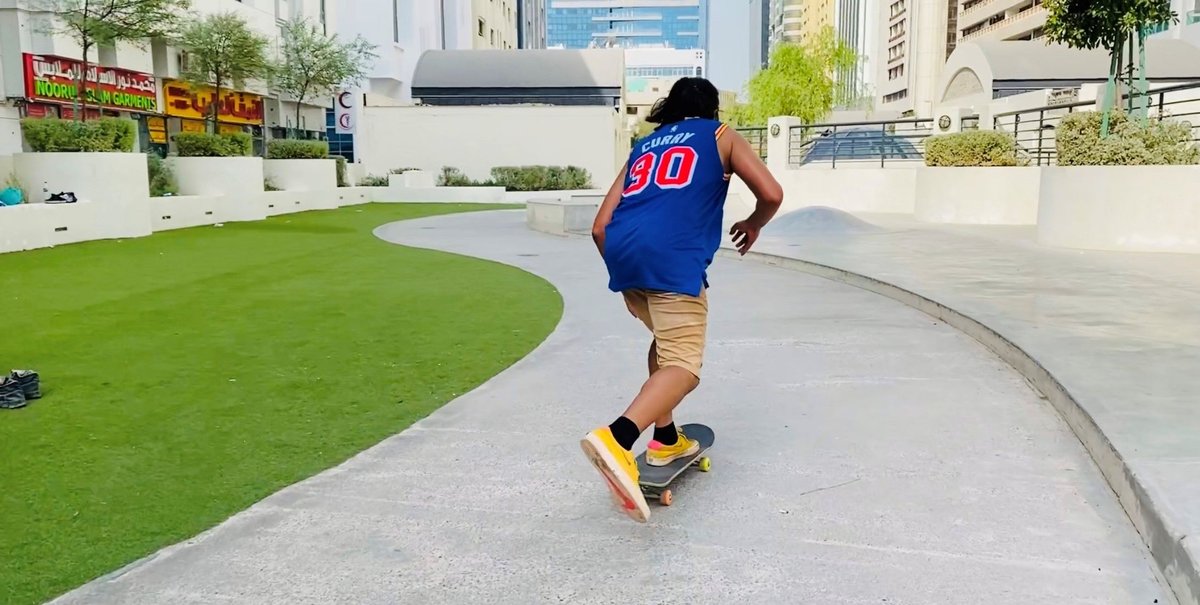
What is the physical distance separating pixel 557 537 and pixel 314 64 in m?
34.0

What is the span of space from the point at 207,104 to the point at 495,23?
47405 millimetres

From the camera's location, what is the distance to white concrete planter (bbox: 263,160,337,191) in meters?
27.0

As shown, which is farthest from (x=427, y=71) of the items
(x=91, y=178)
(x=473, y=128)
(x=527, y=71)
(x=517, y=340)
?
(x=517, y=340)

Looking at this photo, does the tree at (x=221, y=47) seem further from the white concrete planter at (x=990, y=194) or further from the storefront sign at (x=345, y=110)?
the white concrete planter at (x=990, y=194)

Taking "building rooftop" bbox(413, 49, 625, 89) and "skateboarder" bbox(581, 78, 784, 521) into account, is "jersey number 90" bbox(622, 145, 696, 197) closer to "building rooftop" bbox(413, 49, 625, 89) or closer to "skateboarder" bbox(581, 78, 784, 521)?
"skateboarder" bbox(581, 78, 784, 521)

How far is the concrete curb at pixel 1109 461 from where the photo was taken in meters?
3.12

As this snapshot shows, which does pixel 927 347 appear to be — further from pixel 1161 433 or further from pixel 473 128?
pixel 473 128

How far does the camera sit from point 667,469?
4141mm

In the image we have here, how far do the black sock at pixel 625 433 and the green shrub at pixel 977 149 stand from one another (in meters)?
16.5

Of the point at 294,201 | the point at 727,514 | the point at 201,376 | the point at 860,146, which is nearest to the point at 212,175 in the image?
the point at 294,201

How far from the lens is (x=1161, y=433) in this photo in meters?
4.36

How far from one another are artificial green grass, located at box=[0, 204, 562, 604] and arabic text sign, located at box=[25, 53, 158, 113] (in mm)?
14388

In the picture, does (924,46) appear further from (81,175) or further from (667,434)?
(667,434)

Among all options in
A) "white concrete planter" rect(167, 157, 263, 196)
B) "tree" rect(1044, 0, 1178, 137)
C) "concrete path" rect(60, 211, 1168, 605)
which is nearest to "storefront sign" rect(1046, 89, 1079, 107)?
"tree" rect(1044, 0, 1178, 137)
